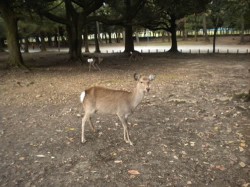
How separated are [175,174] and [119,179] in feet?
2.76

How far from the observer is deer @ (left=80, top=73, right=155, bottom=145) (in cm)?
624

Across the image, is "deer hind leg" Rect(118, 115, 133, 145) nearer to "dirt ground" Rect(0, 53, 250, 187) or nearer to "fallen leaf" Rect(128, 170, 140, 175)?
"dirt ground" Rect(0, 53, 250, 187)

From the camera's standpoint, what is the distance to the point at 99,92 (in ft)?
21.0

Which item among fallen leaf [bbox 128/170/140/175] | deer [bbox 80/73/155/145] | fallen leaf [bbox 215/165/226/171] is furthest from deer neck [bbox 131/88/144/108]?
fallen leaf [bbox 215/165/226/171]

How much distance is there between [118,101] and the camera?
20.6 feet

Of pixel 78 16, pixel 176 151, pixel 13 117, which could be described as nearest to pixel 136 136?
pixel 176 151

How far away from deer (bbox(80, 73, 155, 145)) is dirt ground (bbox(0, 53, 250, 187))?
21.2 inches

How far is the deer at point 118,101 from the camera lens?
6.24 meters

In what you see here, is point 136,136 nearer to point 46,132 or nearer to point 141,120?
point 141,120

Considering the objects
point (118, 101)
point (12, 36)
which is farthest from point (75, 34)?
point (118, 101)

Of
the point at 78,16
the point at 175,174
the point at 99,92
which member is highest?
the point at 78,16

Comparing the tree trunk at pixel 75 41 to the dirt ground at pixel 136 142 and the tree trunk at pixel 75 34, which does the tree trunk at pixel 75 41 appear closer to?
the tree trunk at pixel 75 34

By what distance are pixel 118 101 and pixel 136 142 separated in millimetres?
842

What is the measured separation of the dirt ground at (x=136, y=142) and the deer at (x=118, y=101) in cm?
54
